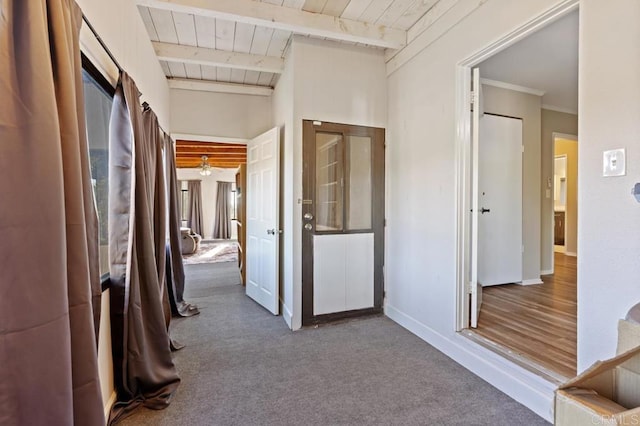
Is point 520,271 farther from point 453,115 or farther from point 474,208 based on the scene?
point 453,115

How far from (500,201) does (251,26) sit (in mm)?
3435

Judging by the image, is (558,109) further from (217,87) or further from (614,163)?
(217,87)

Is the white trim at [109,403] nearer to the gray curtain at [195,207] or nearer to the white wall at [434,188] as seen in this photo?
the white wall at [434,188]

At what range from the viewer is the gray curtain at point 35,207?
34.2 inches

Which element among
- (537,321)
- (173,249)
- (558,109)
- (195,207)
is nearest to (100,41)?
(173,249)

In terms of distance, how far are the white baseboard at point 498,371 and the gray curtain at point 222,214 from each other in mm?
9515

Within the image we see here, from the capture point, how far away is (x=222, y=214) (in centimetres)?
1129

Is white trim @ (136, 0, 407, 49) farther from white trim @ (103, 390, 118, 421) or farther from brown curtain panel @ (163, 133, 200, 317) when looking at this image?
white trim @ (103, 390, 118, 421)

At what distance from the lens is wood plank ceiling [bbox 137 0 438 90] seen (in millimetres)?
2468

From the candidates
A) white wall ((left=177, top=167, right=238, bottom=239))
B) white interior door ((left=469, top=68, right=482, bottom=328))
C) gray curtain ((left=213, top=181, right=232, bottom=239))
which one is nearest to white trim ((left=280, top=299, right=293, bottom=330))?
white interior door ((left=469, top=68, right=482, bottom=328))

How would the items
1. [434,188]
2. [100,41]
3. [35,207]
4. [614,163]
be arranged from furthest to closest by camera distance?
[434,188]
[100,41]
[614,163]
[35,207]

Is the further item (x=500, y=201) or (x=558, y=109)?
(x=558, y=109)

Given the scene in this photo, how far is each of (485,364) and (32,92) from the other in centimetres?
269

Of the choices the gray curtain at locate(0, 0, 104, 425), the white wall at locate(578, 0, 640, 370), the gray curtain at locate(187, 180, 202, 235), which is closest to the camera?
the gray curtain at locate(0, 0, 104, 425)
